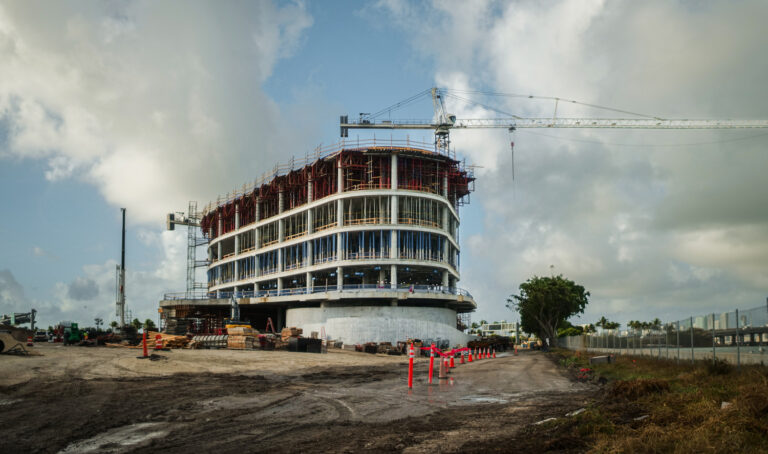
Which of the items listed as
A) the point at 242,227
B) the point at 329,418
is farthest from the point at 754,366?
the point at 242,227

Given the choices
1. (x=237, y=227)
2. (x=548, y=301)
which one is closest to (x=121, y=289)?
(x=237, y=227)

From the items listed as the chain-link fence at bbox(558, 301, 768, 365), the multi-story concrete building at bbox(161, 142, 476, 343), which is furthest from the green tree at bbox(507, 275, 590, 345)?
the chain-link fence at bbox(558, 301, 768, 365)

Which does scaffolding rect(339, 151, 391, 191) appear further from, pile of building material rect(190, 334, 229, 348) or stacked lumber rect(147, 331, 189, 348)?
stacked lumber rect(147, 331, 189, 348)

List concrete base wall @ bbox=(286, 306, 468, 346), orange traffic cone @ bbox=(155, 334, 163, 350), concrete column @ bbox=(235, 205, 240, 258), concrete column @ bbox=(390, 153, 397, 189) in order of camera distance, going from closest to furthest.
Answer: orange traffic cone @ bbox=(155, 334, 163, 350) → concrete base wall @ bbox=(286, 306, 468, 346) → concrete column @ bbox=(390, 153, 397, 189) → concrete column @ bbox=(235, 205, 240, 258)

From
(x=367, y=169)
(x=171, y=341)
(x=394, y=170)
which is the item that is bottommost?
(x=171, y=341)

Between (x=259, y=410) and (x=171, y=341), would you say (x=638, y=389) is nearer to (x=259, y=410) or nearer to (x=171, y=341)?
(x=259, y=410)

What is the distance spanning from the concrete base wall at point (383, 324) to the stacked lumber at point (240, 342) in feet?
57.3

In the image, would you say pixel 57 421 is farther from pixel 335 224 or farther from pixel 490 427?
pixel 335 224

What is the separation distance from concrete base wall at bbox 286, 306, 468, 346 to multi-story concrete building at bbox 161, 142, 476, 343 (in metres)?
0.11

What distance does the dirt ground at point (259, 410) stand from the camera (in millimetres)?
9430

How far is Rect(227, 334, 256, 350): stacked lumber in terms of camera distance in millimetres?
42875

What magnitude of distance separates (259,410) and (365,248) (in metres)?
52.7

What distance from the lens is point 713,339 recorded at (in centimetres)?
1841

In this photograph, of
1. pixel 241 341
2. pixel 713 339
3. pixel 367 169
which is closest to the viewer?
pixel 713 339
